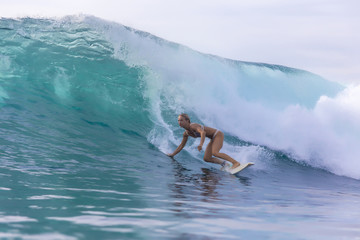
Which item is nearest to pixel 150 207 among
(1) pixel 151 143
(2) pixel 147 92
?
(1) pixel 151 143

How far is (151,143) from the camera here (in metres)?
11.2

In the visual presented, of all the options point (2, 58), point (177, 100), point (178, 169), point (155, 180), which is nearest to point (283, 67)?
point (177, 100)

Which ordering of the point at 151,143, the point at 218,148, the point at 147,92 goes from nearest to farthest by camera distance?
the point at 218,148
the point at 151,143
the point at 147,92

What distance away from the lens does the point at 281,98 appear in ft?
62.5

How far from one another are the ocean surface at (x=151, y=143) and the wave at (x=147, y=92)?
0.05 m

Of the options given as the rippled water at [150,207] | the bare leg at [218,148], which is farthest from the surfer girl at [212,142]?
the rippled water at [150,207]

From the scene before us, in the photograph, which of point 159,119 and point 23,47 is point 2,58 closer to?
point 23,47

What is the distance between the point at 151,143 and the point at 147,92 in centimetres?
319

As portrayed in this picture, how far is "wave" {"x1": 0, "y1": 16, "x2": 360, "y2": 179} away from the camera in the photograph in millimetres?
12492

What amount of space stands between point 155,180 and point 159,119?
19.1ft

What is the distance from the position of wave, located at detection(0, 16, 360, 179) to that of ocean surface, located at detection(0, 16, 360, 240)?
49 millimetres

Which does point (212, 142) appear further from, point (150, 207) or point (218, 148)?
point (150, 207)

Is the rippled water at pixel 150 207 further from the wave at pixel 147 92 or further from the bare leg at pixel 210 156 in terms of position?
the wave at pixel 147 92

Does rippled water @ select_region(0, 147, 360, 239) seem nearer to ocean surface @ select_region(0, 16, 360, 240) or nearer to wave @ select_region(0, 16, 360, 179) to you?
ocean surface @ select_region(0, 16, 360, 240)
